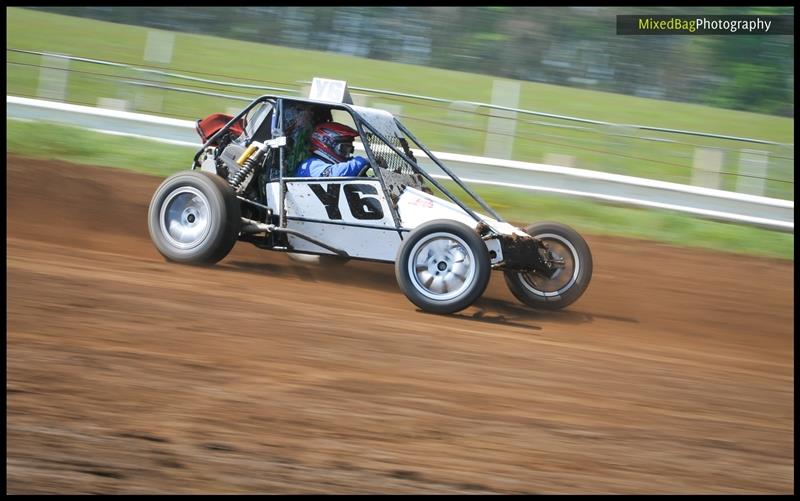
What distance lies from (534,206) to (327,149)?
12.5ft

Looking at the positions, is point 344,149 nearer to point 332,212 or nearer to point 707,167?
point 332,212

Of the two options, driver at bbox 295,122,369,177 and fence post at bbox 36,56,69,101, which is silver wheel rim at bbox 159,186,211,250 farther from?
fence post at bbox 36,56,69,101

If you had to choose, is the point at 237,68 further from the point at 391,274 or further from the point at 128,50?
the point at 391,274

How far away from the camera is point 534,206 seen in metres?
10.3

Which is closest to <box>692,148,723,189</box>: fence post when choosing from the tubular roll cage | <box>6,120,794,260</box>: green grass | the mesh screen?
<box>6,120,794,260</box>: green grass

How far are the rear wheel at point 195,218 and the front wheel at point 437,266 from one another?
1.33 meters

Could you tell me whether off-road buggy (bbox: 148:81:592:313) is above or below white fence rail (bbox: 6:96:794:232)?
below

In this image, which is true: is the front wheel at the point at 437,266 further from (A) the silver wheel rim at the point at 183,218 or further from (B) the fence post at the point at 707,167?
(B) the fence post at the point at 707,167

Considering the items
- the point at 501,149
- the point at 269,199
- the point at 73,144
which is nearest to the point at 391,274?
the point at 269,199

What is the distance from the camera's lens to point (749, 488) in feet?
12.0

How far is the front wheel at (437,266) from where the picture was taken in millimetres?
6219

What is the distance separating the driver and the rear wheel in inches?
24.2

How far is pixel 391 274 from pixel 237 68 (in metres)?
6.68

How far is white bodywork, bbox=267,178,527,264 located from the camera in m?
6.69
